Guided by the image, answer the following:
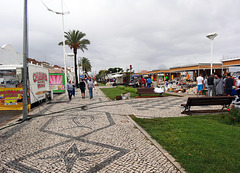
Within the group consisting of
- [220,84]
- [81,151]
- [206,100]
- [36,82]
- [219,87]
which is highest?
[36,82]

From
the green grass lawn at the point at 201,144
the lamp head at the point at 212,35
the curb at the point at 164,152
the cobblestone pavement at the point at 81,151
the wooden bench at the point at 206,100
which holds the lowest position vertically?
the cobblestone pavement at the point at 81,151

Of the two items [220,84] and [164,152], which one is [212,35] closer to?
[220,84]

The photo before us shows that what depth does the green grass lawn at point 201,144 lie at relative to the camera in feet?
8.99

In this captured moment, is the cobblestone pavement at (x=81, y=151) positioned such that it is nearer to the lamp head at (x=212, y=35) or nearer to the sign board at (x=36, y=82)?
the sign board at (x=36, y=82)

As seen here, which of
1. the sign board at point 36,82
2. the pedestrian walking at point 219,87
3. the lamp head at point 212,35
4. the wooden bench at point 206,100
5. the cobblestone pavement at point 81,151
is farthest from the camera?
the lamp head at point 212,35

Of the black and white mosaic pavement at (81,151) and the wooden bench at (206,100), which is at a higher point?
the wooden bench at (206,100)

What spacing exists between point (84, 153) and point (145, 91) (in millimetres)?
10424

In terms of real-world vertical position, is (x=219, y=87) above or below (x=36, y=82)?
below

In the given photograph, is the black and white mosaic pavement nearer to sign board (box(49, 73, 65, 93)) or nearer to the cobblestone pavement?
the cobblestone pavement

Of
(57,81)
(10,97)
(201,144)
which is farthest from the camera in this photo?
(57,81)

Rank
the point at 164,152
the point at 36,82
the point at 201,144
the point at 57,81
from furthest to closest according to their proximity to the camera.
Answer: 1. the point at 57,81
2. the point at 36,82
3. the point at 201,144
4. the point at 164,152

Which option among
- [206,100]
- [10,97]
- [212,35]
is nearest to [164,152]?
[206,100]

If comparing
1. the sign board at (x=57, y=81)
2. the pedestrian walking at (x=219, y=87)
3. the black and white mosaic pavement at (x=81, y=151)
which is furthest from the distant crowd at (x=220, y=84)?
the sign board at (x=57, y=81)

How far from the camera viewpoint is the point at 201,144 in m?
Result: 3.57
